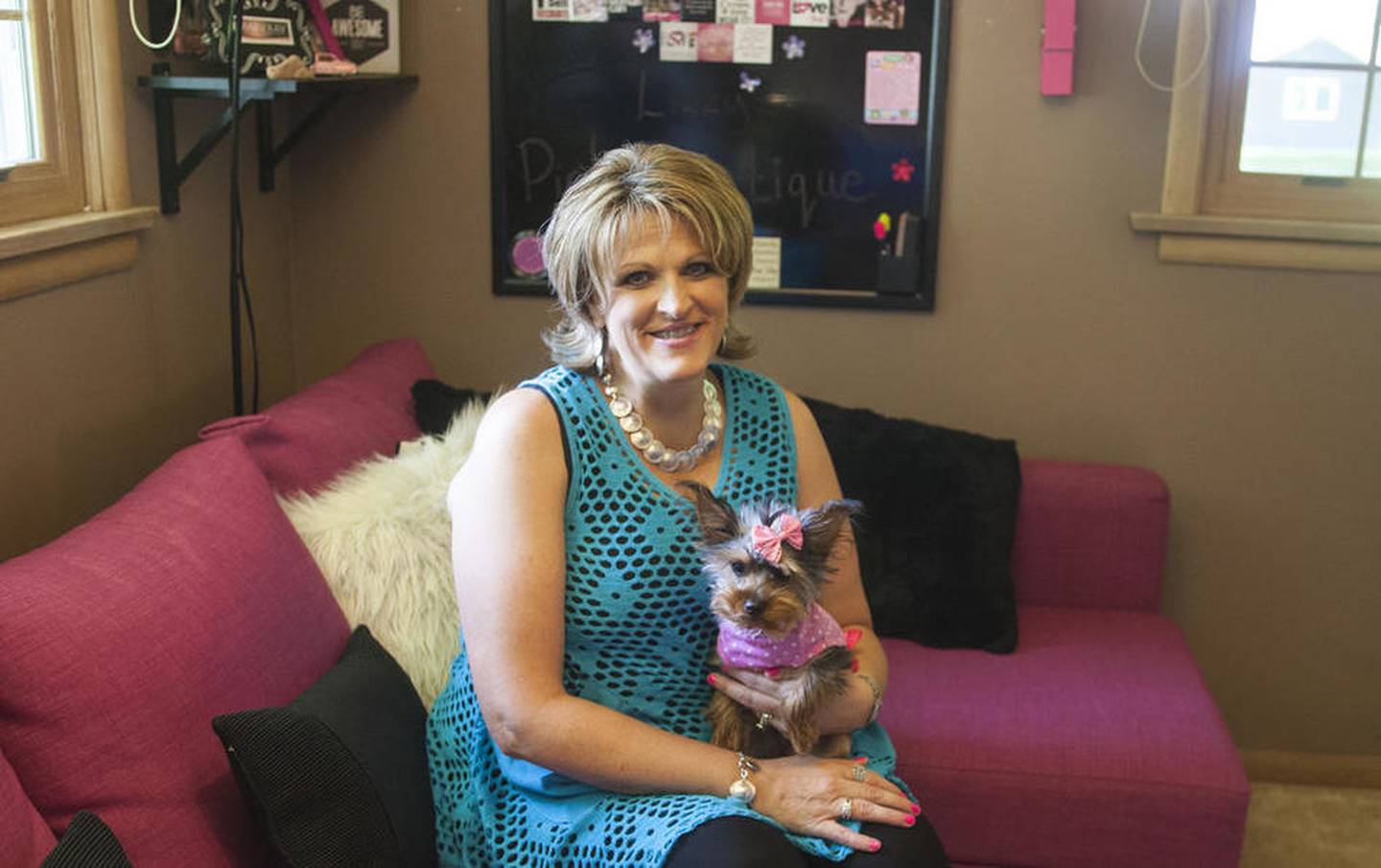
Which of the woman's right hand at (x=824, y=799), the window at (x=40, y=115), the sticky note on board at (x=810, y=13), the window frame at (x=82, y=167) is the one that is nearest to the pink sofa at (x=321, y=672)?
the window frame at (x=82, y=167)

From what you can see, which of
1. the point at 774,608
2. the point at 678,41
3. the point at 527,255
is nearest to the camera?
the point at 774,608

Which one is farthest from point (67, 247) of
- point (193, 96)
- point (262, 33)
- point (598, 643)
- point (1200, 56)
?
point (1200, 56)

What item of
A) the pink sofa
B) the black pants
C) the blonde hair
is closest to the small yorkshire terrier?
the black pants

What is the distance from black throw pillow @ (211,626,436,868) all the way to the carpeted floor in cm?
180

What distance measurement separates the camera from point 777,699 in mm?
1828

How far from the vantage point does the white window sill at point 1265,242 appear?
114 inches

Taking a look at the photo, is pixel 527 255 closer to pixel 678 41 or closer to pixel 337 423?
pixel 678 41

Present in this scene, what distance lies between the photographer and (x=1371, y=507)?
3055mm

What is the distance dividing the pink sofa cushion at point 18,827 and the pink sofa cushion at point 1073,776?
1358 mm

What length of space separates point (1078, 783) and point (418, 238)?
5.84 feet

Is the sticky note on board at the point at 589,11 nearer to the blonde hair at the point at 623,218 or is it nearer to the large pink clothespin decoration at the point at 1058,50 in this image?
the large pink clothespin decoration at the point at 1058,50

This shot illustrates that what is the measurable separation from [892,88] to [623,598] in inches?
59.3

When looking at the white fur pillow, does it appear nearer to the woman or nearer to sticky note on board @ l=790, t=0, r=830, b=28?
the woman

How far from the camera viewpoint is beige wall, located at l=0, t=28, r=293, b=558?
2.06 meters
